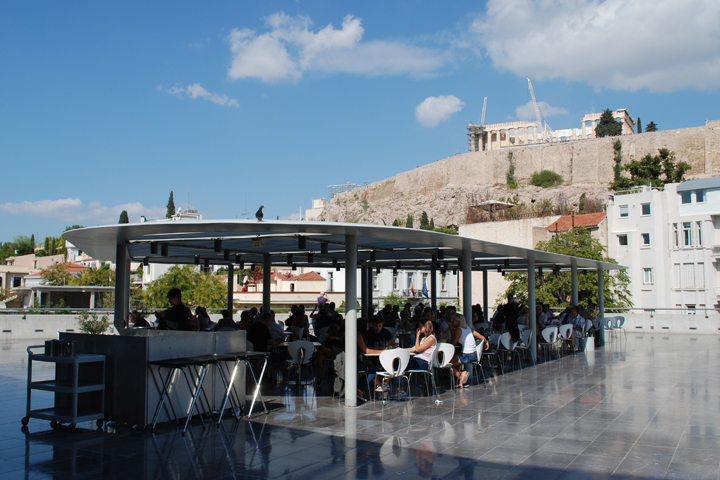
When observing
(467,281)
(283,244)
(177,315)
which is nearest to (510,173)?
(467,281)

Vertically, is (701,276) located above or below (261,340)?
above

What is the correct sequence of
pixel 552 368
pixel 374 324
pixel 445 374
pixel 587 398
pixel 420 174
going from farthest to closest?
pixel 420 174 < pixel 552 368 < pixel 445 374 < pixel 374 324 < pixel 587 398

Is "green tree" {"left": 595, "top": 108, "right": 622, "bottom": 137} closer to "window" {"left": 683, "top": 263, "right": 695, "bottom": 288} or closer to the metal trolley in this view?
"window" {"left": 683, "top": 263, "right": 695, "bottom": 288}

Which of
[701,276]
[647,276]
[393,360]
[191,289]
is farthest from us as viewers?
[647,276]

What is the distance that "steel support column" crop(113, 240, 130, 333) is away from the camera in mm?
8880

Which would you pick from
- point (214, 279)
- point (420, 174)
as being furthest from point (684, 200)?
point (420, 174)

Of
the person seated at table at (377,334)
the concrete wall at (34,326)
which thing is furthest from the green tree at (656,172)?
the person seated at table at (377,334)

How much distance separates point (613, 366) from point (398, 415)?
674cm

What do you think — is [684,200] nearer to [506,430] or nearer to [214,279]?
[214,279]

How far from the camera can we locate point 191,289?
111 feet

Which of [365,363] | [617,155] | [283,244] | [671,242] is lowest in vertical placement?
[365,363]

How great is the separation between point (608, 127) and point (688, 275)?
56.4 m

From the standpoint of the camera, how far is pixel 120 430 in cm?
632

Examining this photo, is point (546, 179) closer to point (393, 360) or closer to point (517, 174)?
point (517, 174)
